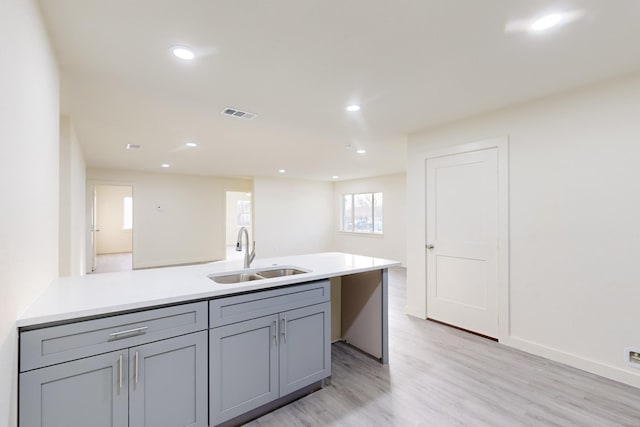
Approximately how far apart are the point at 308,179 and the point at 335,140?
15.4 feet

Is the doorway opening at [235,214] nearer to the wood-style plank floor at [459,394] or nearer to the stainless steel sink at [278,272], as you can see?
the stainless steel sink at [278,272]

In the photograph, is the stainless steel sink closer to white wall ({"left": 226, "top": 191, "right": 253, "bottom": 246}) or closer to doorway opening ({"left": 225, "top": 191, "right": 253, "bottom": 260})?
doorway opening ({"left": 225, "top": 191, "right": 253, "bottom": 260})

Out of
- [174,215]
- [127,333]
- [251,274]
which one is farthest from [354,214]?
[127,333]

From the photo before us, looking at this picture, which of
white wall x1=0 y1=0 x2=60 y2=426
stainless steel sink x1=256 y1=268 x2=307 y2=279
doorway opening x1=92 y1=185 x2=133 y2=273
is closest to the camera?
white wall x1=0 y1=0 x2=60 y2=426

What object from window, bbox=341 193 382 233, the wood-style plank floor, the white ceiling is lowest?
the wood-style plank floor

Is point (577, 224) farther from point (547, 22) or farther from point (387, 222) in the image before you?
point (387, 222)

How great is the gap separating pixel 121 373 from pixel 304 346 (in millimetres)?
1070

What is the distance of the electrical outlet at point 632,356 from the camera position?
7.25ft

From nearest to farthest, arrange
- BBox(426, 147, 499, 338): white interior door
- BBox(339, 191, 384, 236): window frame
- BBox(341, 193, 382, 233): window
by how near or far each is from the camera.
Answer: BBox(426, 147, 499, 338): white interior door, BBox(339, 191, 384, 236): window frame, BBox(341, 193, 382, 233): window

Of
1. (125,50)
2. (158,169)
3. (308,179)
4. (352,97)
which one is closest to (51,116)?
(125,50)

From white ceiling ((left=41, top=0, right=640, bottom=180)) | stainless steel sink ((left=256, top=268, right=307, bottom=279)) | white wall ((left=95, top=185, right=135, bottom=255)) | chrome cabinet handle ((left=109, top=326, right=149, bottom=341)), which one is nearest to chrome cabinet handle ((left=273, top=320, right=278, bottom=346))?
stainless steel sink ((left=256, top=268, right=307, bottom=279))

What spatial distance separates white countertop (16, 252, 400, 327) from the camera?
1.33m

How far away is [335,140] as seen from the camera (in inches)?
170

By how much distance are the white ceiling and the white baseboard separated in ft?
7.36
